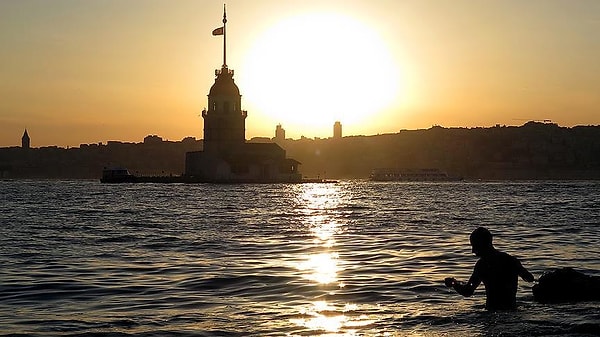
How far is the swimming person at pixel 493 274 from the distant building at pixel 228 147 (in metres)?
118

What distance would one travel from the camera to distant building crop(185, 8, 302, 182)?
131875 millimetres

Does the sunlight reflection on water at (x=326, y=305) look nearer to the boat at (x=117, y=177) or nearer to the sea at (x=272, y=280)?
the sea at (x=272, y=280)

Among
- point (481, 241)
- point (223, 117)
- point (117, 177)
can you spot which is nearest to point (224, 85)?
point (223, 117)

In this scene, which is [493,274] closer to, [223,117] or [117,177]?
[223,117]

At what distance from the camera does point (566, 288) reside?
14.6 meters

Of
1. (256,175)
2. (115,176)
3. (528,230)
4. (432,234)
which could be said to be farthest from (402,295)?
(115,176)

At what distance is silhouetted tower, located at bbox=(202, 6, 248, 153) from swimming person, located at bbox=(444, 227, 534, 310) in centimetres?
11965

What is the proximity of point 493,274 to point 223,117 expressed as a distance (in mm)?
120401

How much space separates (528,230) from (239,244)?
42.9 feet

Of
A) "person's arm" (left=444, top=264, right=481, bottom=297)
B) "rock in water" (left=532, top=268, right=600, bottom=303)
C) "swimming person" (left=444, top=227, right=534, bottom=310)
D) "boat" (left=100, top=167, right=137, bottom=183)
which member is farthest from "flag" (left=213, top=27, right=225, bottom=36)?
"person's arm" (left=444, top=264, right=481, bottom=297)

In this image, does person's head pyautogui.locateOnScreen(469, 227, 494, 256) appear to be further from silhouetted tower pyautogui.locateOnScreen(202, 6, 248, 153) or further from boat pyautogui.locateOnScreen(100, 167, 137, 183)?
boat pyautogui.locateOnScreen(100, 167, 137, 183)

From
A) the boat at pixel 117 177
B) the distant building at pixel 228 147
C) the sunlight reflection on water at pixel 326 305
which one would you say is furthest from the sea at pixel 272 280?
the boat at pixel 117 177

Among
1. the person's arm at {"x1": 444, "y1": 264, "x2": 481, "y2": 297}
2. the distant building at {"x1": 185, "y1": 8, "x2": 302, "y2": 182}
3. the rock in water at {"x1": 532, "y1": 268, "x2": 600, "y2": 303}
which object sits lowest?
the rock in water at {"x1": 532, "y1": 268, "x2": 600, "y2": 303}

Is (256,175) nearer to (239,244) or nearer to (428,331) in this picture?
(239,244)
